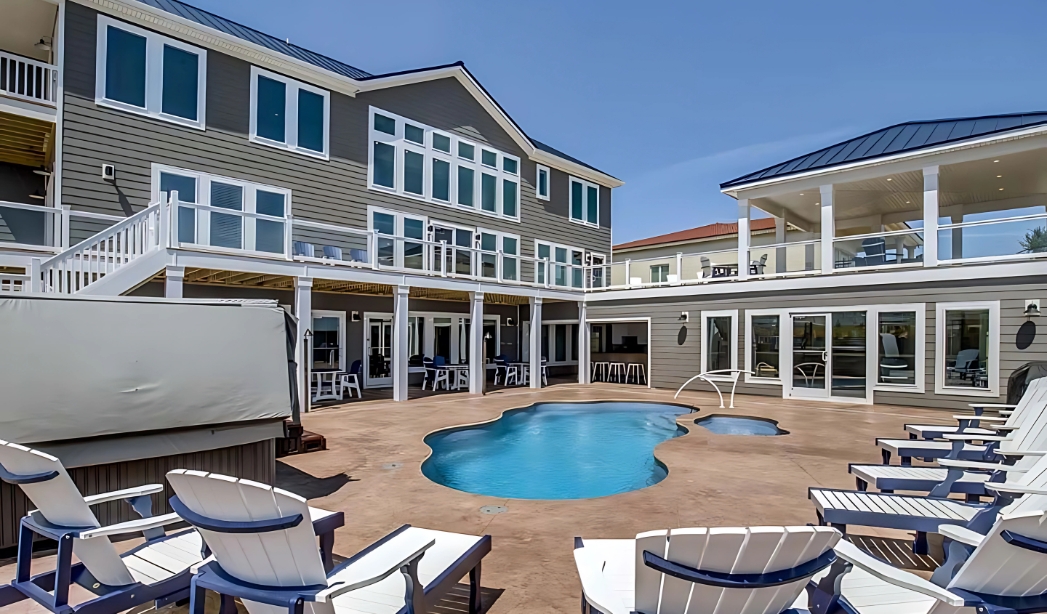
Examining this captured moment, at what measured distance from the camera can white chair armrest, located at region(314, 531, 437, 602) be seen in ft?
6.62

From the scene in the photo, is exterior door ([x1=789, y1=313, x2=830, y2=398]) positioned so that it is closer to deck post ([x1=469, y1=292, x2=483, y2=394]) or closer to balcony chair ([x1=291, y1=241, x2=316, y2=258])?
deck post ([x1=469, y1=292, x2=483, y2=394])

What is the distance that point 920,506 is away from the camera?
3715 mm

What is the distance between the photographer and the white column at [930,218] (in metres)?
12.3

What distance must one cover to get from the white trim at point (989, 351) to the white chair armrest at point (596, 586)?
1260 cm

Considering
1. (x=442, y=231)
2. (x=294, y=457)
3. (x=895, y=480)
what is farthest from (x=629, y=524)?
(x=442, y=231)

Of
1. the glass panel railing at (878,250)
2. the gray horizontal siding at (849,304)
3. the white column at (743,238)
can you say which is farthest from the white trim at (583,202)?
the glass panel railing at (878,250)

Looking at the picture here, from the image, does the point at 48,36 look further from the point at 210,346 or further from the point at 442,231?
the point at 210,346

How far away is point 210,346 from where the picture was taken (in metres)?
4.57

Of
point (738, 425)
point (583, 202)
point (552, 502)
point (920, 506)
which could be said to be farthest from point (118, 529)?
point (583, 202)

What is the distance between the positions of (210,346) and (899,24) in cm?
1624

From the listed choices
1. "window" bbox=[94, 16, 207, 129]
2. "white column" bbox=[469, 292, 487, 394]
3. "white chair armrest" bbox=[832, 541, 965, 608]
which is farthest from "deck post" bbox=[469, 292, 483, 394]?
"white chair armrest" bbox=[832, 541, 965, 608]

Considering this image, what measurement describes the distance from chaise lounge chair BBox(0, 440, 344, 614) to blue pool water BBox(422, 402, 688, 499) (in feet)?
12.3

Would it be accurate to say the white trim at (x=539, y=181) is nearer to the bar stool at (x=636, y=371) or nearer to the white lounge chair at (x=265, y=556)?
the bar stool at (x=636, y=371)

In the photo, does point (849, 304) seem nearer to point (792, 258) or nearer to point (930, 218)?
point (792, 258)
